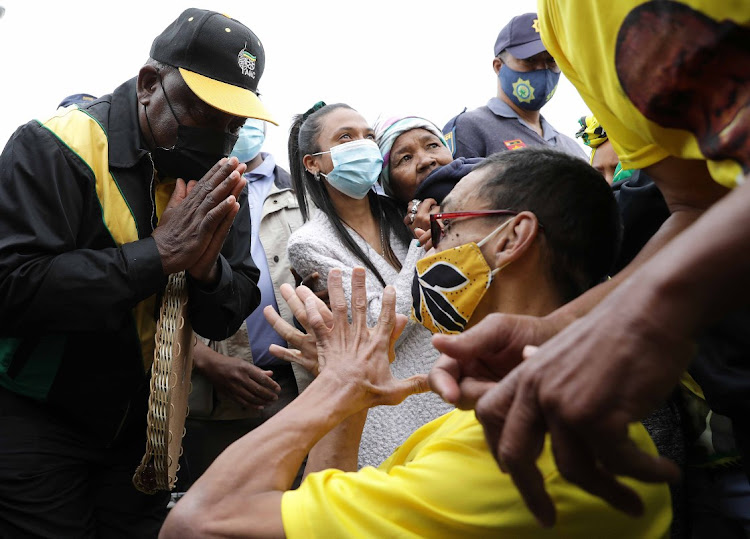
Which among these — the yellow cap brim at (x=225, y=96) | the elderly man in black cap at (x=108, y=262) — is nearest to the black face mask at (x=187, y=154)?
the elderly man in black cap at (x=108, y=262)

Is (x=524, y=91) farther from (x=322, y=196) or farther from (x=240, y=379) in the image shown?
(x=240, y=379)

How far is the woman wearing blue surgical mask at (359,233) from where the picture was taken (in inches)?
124

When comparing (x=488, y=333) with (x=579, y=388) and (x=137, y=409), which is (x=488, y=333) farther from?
(x=137, y=409)

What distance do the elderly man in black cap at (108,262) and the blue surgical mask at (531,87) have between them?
2.15 metres

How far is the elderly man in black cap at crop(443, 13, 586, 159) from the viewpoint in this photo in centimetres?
445

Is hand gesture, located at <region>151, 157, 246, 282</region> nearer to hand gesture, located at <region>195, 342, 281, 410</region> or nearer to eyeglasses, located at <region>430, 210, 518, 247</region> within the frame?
eyeglasses, located at <region>430, 210, 518, 247</region>

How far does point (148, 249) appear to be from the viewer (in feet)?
8.57

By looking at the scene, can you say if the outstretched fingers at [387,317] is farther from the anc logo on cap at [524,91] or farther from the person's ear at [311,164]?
the anc logo on cap at [524,91]

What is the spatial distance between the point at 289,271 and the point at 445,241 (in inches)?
72.4

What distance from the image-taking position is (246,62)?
10.4 feet

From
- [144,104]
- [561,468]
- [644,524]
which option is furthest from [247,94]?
[561,468]

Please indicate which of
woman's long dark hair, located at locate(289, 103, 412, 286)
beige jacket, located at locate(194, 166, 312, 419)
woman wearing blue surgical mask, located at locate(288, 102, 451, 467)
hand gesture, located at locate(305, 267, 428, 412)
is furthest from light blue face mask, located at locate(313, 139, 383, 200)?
hand gesture, located at locate(305, 267, 428, 412)

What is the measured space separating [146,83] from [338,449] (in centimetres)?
178

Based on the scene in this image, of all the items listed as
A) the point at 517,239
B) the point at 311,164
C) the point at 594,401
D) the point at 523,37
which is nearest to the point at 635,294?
the point at 594,401
